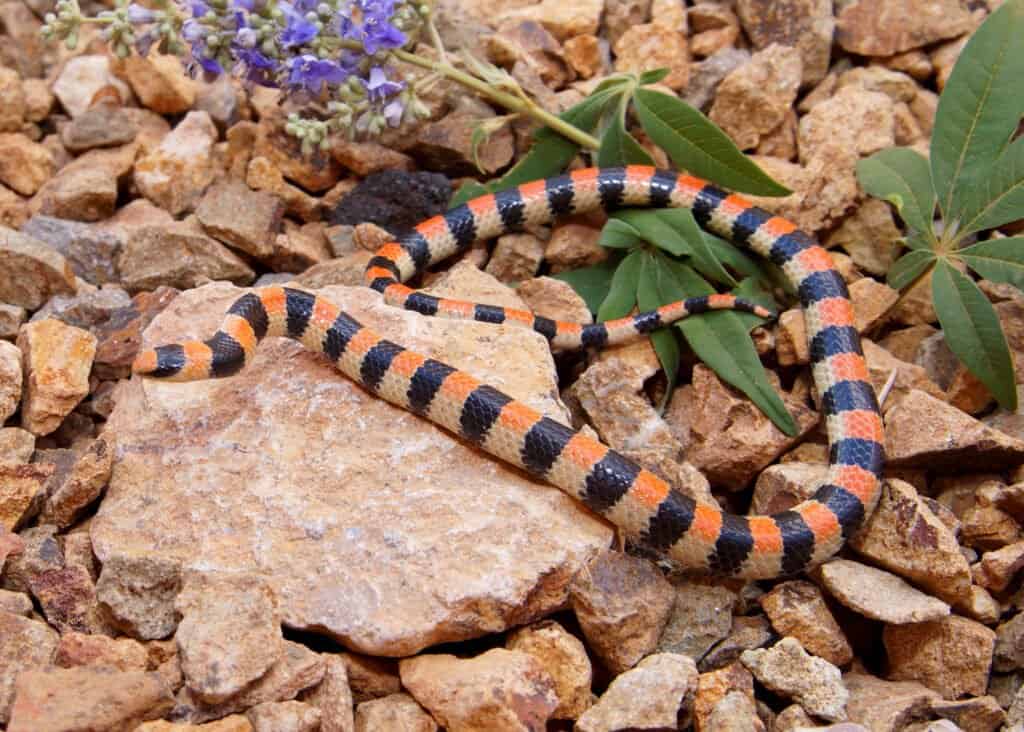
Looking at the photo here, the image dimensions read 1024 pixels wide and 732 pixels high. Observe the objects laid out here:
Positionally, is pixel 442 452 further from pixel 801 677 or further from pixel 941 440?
pixel 941 440

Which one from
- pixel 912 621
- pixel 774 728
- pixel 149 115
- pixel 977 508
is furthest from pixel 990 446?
pixel 149 115

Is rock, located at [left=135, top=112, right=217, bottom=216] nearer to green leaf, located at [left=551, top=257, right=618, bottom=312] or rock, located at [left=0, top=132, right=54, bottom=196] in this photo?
rock, located at [left=0, top=132, right=54, bottom=196]

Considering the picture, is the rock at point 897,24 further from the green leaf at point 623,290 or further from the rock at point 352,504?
the rock at point 352,504

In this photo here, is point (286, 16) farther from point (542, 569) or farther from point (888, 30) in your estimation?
point (888, 30)

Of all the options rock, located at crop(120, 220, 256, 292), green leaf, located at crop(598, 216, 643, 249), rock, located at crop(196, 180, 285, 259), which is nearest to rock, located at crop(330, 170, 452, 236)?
rock, located at crop(196, 180, 285, 259)

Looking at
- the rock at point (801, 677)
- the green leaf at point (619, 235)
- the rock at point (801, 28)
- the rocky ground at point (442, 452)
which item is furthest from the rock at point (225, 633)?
the rock at point (801, 28)

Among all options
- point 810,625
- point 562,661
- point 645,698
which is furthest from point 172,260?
point 810,625
